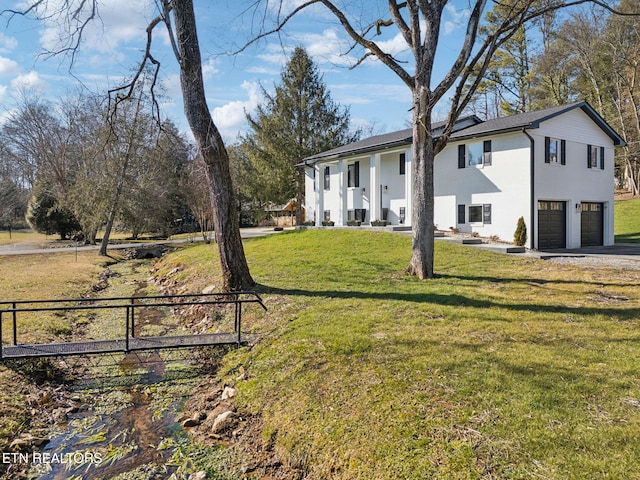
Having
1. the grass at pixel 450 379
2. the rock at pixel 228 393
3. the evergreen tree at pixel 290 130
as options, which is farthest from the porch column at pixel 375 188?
the rock at pixel 228 393

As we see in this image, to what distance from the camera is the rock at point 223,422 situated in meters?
4.92

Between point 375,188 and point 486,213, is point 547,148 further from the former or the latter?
point 375,188

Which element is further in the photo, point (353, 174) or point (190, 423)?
point (353, 174)

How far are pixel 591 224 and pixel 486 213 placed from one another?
612 centimetres

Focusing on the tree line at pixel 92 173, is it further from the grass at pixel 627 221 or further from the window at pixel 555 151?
the grass at pixel 627 221

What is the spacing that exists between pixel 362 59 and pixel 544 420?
998 centimetres

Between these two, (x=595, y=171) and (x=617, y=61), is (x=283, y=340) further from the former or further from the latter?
(x=617, y=61)

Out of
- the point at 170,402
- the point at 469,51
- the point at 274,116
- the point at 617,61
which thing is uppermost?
the point at 617,61

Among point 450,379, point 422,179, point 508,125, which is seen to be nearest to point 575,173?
point 508,125

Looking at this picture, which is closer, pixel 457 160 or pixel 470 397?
pixel 470 397

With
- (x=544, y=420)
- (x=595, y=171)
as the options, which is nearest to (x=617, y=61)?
(x=595, y=171)

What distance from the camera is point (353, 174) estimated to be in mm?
25906

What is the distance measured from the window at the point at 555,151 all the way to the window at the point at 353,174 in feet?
35.2

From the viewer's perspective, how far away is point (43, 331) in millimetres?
8102
